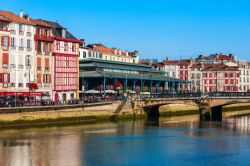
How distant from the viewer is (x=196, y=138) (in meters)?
60.2

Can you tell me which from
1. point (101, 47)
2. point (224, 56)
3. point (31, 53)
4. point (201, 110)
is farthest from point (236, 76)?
point (31, 53)

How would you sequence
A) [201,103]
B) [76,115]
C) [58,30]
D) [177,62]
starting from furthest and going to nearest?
[177,62] → [58,30] → [201,103] → [76,115]

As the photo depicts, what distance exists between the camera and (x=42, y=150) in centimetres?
4969

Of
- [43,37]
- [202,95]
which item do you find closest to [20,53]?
[43,37]

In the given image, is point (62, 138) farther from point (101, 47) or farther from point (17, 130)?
point (101, 47)

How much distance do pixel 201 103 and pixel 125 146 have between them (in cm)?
3872

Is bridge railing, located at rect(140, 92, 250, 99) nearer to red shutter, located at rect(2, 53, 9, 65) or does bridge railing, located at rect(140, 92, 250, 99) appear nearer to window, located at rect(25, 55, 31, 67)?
window, located at rect(25, 55, 31, 67)

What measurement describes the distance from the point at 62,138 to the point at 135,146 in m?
8.44

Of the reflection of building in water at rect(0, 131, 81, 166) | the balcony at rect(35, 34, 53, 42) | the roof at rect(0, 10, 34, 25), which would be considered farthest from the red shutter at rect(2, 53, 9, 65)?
the reflection of building in water at rect(0, 131, 81, 166)

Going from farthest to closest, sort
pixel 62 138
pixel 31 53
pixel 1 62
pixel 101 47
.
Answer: pixel 101 47 < pixel 31 53 < pixel 1 62 < pixel 62 138

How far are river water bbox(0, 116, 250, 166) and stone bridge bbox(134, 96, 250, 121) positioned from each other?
13.9 meters

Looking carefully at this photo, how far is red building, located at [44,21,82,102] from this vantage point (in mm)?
87562

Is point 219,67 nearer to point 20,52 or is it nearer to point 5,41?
point 20,52

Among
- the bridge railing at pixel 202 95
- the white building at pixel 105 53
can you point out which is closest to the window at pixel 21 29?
the bridge railing at pixel 202 95
